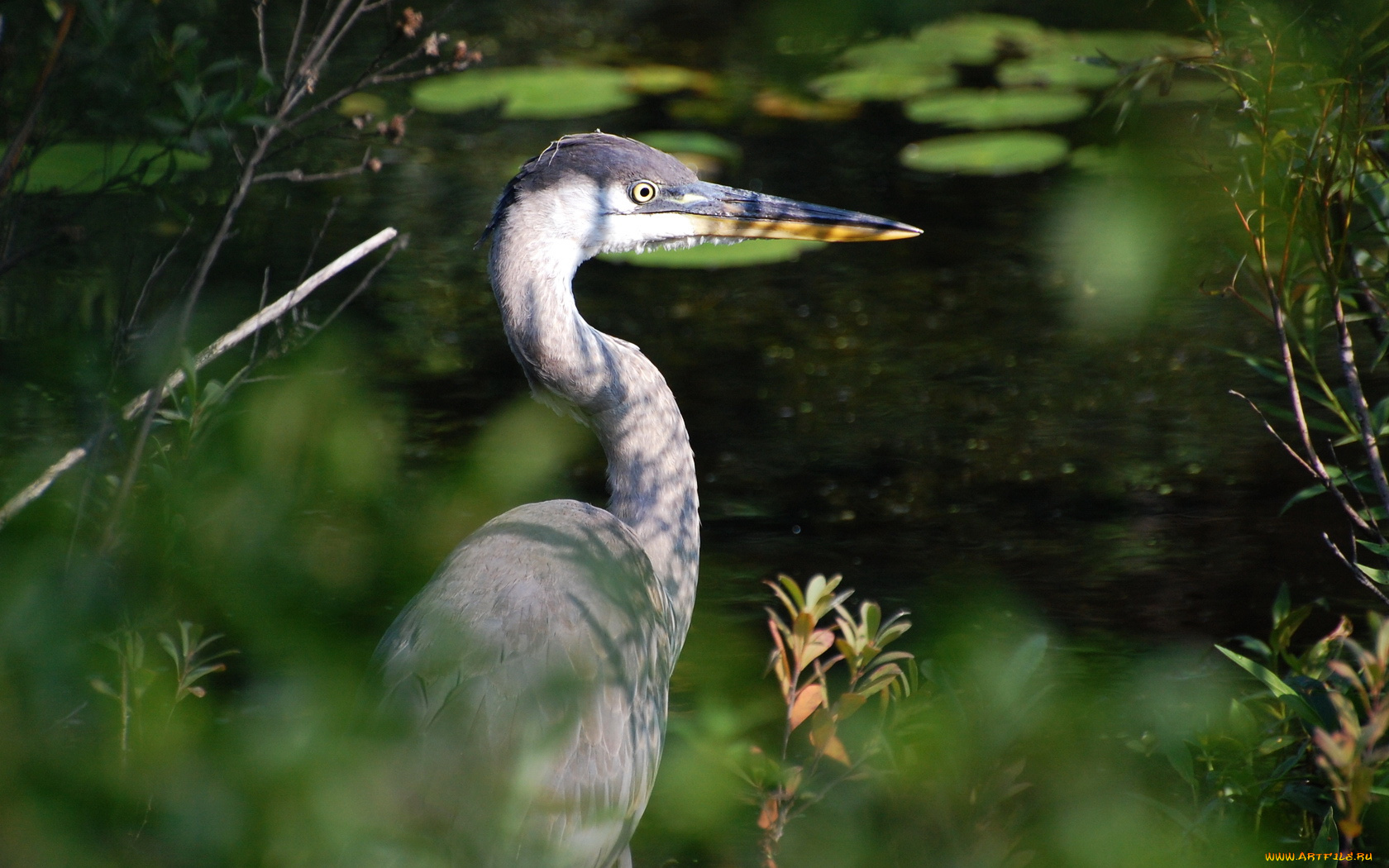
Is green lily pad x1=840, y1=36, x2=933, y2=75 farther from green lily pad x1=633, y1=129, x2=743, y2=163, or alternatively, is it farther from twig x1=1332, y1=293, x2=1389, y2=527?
twig x1=1332, y1=293, x2=1389, y2=527

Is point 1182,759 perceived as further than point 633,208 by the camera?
No

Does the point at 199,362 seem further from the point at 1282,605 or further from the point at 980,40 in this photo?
the point at 980,40

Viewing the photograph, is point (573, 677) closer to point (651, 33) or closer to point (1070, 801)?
point (1070, 801)

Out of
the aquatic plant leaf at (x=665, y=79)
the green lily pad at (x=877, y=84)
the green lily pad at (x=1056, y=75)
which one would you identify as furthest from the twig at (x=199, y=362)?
the green lily pad at (x=1056, y=75)

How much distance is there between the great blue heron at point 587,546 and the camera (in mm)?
1656

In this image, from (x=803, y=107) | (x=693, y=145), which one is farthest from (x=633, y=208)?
(x=803, y=107)

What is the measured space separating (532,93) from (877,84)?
1.88 m

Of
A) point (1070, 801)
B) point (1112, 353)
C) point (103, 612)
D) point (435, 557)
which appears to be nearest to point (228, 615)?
point (103, 612)

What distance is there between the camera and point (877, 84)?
7.20 m

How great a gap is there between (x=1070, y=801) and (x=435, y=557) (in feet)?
1.39

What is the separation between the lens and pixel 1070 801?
76 cm

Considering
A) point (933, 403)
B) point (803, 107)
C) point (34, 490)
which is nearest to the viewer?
point (34, 490)

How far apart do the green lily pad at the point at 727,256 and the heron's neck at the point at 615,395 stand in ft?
9.19

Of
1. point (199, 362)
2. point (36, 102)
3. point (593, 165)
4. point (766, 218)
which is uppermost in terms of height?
point (36, 102)
